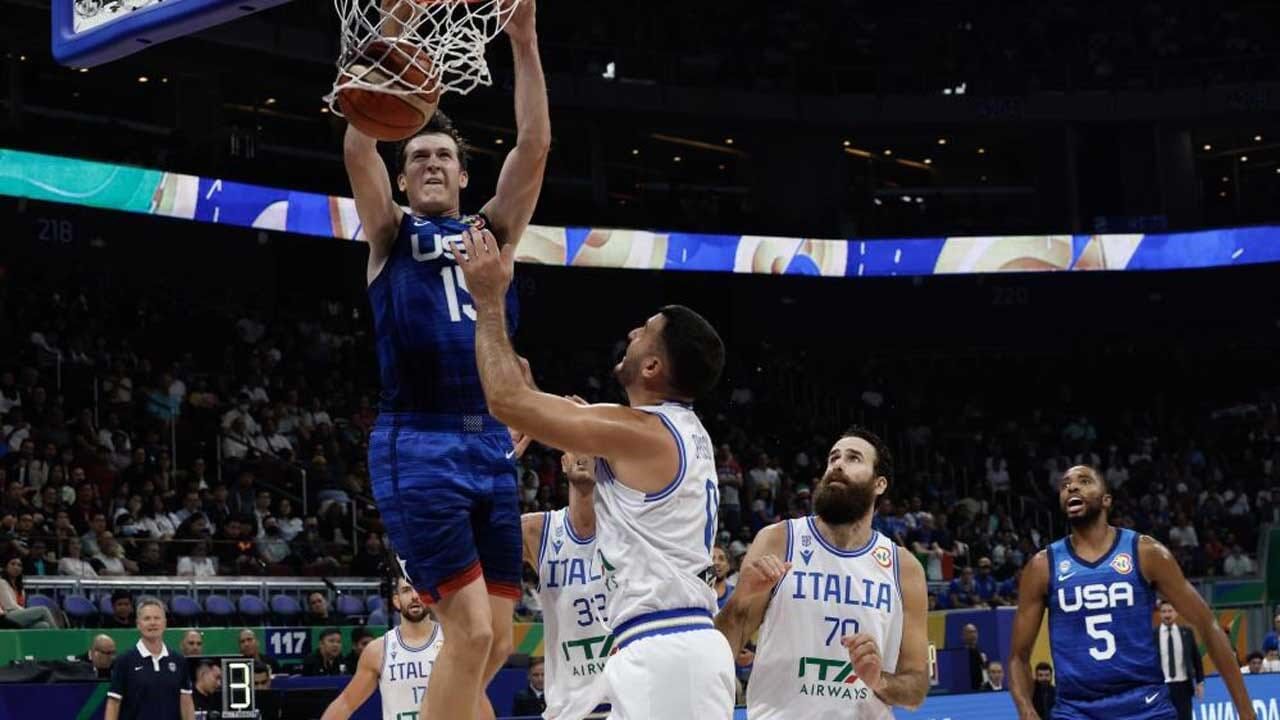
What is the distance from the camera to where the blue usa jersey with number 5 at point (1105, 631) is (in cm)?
895

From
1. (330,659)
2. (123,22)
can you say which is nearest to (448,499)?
(123,22)

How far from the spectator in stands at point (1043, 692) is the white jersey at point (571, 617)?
36.3 feet

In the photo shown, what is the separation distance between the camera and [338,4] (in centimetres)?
619

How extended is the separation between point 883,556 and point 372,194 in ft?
8.91

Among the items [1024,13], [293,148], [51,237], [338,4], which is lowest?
[338,4]

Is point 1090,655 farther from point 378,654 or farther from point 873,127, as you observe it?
point 873,127

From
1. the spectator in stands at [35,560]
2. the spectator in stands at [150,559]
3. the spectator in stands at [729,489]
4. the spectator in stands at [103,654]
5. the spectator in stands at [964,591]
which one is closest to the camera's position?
the spectator in stands at [103,654]

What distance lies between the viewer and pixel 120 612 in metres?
15.7

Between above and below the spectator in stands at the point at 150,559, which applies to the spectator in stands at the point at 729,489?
above

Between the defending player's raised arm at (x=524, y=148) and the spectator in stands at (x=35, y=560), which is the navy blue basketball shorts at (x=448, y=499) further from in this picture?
the spectator in stands at (x=35, y=560)

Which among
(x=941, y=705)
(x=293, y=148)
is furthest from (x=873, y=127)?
(x=941, y=705)

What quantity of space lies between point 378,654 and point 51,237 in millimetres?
19141

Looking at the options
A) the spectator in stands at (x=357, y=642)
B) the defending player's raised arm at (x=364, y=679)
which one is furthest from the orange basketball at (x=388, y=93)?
the spectator in stands at (x=357, y=642)

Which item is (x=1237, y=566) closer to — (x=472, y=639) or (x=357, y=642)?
(x=357, y=642)
